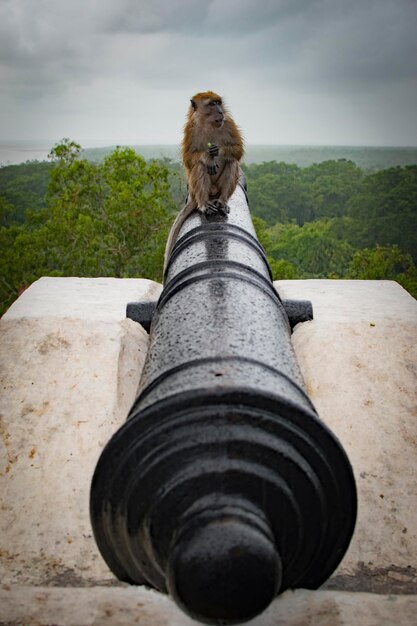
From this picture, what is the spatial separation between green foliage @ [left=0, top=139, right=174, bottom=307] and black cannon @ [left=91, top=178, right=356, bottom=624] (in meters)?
11.7

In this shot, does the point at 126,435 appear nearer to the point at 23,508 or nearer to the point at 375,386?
the point at 23,508

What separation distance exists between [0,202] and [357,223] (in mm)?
15644

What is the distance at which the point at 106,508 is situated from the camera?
1.69 metres

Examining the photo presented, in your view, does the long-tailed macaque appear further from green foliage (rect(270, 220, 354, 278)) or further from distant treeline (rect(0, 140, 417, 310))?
green foliage (rect(270, 220, 354, 278))

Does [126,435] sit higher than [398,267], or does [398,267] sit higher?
[126,435]

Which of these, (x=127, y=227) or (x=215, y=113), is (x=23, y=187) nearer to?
(x=127, y=227)

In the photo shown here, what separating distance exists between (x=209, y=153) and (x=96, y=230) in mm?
9910

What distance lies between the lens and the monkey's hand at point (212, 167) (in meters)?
4.30

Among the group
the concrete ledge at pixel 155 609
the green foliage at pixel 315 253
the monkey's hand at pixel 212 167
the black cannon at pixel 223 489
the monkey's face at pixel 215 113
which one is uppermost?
the monkey's face at pixel 215 113

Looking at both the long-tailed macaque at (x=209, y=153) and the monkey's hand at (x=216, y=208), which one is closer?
the monkey's hand at (x=216, y=208)

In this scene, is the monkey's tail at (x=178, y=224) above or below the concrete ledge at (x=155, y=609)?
above

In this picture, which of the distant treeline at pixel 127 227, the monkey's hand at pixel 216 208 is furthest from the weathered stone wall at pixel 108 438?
the distant treeline at pixel 127 227

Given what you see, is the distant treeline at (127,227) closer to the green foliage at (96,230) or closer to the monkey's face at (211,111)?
the green foliage at (96,230)

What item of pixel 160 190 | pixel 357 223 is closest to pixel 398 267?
pixel 357 223
